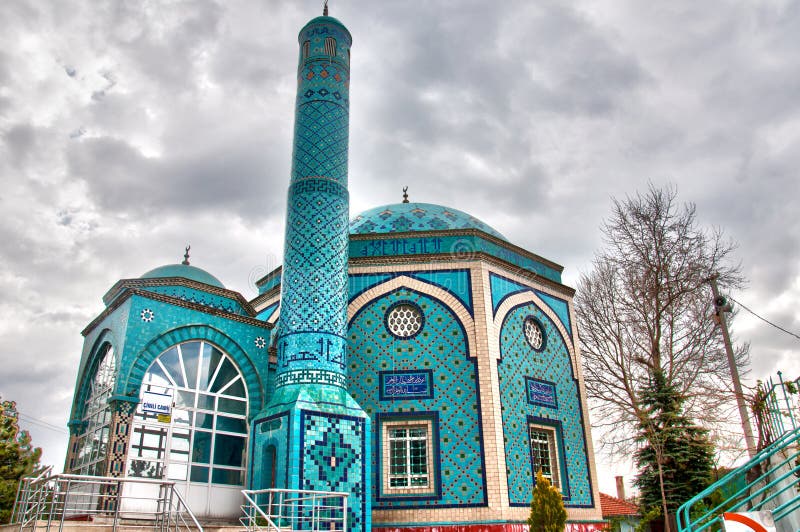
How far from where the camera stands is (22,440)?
18.8 m

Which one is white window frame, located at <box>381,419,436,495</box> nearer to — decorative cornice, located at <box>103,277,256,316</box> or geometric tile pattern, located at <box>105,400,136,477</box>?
decorative cornice, located at <box>103,277,256,316</box>

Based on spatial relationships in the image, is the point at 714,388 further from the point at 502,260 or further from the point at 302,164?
the point at 302,164

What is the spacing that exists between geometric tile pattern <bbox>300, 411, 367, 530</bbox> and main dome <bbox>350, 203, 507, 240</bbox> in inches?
216

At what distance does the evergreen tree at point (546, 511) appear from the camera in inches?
417

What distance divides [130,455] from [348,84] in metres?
8.68

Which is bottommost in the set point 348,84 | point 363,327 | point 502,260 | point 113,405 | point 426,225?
point 113,405

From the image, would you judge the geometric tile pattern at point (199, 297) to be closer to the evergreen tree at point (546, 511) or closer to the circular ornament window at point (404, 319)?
the circular ornament window at point (404, 319)

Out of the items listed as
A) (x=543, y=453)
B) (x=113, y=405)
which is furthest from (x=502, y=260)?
(x=113, y=405)

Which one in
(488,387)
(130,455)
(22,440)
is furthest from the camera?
(22,440)

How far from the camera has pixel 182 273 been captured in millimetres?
13609

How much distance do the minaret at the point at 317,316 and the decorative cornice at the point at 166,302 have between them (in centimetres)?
108

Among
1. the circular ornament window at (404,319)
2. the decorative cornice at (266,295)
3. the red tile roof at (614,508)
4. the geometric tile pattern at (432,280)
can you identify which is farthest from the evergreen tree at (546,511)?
the red tile roof at (614,508)

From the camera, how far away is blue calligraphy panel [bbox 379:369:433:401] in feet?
41.3

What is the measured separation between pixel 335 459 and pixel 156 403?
320 centimetres
